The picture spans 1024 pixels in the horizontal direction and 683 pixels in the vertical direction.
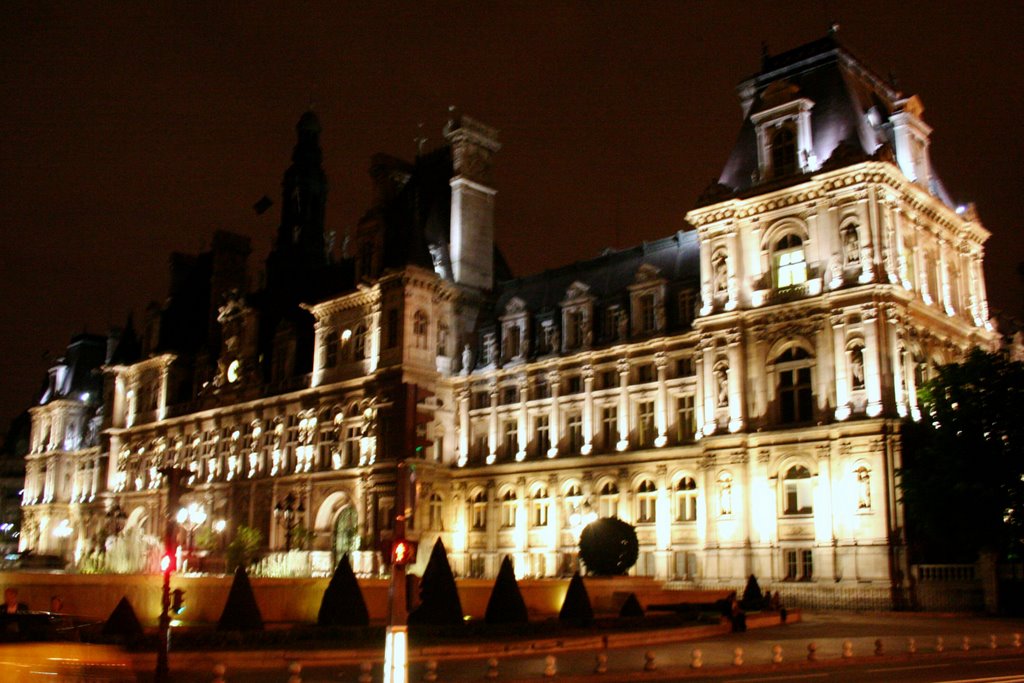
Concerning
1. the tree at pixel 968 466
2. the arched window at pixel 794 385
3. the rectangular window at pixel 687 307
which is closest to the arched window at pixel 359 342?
the rectangular window at pixel 687 307

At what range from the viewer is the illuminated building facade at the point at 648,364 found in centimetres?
4284

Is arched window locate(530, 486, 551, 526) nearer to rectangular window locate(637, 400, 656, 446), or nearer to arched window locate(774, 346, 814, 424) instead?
rectangular window locate(637, 400, 656, 446)

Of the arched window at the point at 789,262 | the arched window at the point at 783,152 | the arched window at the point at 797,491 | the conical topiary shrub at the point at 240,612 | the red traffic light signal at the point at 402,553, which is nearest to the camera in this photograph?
the red traffic light signal at the point at 402,553

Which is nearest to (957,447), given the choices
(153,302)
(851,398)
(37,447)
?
(851,398)

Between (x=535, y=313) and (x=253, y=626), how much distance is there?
34.0 m

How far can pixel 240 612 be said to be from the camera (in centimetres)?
2762

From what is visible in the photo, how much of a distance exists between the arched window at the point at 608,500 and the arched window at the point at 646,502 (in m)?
1.38

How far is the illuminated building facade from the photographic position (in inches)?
1687

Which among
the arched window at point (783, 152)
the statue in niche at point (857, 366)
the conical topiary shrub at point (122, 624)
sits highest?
the arched window at point (783, 152)

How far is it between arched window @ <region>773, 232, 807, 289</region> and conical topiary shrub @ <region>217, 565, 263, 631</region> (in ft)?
89.2

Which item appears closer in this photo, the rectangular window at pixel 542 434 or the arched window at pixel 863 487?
the arched window at pixel 863 487

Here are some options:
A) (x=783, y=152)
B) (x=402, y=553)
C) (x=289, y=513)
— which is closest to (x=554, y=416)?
(x=783, y=152)

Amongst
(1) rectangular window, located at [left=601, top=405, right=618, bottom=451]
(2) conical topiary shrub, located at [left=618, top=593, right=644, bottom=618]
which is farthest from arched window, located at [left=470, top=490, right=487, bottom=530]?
(2) conical topiary shrub, located at [left=618, top=593, right=644, bottom=618]

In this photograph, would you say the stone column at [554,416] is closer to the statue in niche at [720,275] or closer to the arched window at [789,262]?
the statue in niche at [720,275]
